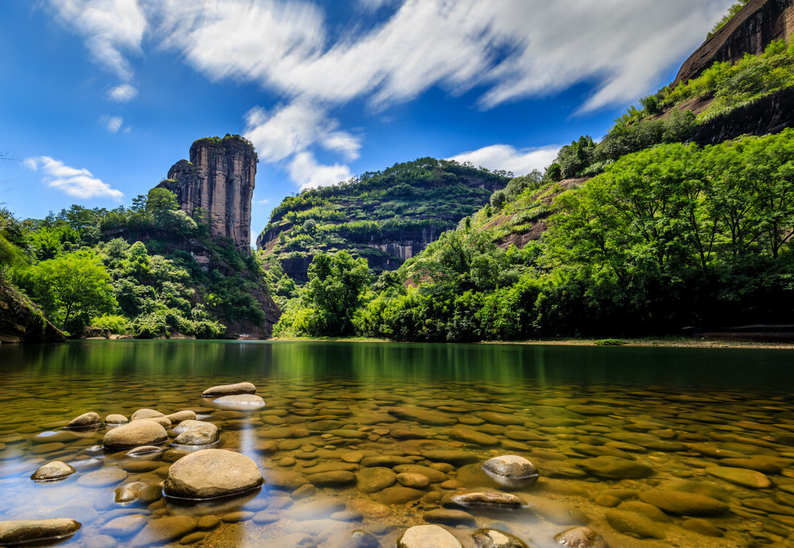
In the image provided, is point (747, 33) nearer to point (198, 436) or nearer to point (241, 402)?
point (241, 402)

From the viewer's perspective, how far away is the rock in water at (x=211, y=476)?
2.91 meters

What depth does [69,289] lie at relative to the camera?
4031cm

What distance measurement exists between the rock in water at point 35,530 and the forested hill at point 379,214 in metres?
128

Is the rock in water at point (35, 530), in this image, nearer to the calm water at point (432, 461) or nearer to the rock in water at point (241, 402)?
the calm water at point (432, 461)

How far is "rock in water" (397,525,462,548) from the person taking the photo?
207cm

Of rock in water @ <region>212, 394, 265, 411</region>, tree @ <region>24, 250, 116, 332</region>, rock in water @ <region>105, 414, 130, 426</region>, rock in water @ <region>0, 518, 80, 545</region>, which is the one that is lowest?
rock in water @ <region>212, 394, 265, 411</region>

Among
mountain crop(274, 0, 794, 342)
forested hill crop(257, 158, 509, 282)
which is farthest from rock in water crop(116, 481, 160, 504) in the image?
forested hill crop(257, 158, 509, 282)

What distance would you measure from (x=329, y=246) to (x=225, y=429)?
13980cm

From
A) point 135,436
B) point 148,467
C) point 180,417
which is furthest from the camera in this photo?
point 180,417

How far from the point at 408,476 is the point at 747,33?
91.2 metres

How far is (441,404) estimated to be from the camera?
658 cm

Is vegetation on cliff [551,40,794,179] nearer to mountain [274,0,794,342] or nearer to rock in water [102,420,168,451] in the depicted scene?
mountain [274,0,794,342]

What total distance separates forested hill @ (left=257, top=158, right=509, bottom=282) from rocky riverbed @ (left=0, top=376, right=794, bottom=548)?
125 meters

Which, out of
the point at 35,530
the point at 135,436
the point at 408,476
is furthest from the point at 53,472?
the point at 408,476
